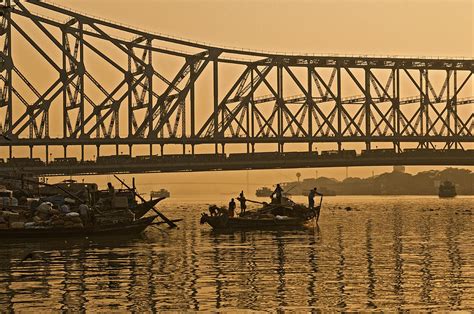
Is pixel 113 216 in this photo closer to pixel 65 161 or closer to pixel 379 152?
pixel 65 161

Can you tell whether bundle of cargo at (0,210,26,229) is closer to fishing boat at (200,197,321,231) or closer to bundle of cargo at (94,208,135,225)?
bundle of cargo at (94,208,135,225)

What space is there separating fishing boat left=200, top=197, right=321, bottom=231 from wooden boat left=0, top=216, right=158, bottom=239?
9895mm

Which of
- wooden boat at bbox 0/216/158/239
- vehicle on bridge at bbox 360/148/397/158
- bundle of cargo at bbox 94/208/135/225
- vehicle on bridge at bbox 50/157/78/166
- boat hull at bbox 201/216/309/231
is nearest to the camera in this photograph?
wooden boat at bbox 0/216/158/239

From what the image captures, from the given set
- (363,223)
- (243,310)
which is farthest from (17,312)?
→ (363,223)

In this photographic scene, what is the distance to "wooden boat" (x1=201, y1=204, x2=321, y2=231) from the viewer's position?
95.3 metres

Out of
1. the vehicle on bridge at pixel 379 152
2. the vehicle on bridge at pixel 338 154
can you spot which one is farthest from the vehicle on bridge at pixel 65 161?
the vehicle on bridge at pixel 379 152

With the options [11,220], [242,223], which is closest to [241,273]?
[11,220]

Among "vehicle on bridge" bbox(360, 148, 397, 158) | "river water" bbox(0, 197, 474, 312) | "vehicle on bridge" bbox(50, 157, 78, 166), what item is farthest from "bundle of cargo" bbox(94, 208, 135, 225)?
"vehicle on bridge" bbox(360, 148, 397, 158)

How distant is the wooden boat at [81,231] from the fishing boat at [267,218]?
9.90 m

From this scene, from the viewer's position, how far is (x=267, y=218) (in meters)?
96.9

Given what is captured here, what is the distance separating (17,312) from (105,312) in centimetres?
273

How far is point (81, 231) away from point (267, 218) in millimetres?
18743

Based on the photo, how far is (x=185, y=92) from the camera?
190 metres

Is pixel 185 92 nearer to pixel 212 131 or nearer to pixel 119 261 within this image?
pixel 212 131
